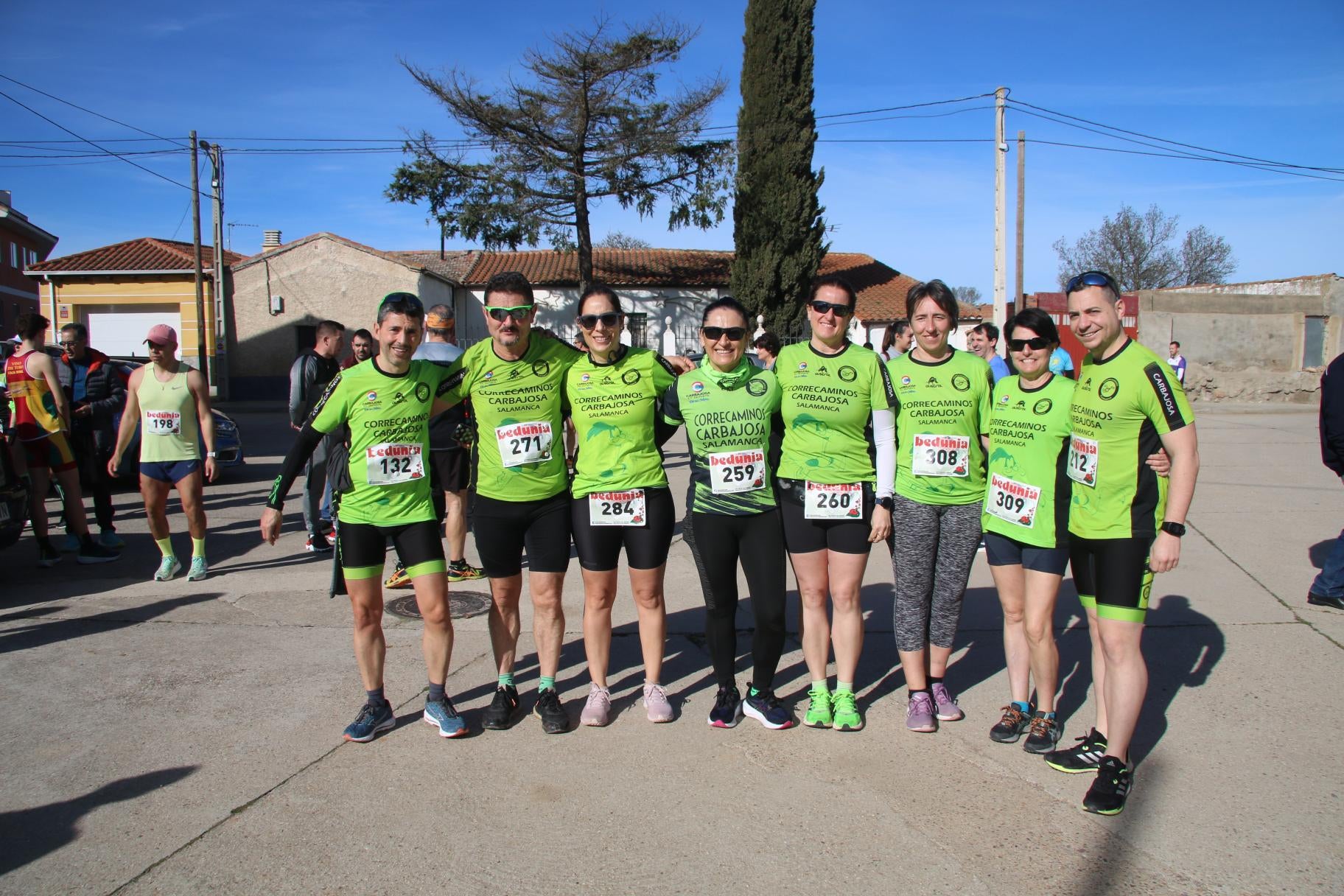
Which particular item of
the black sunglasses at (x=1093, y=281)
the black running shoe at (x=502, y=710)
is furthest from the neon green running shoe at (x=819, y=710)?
the black sunglasses at (x=1093, y=281)

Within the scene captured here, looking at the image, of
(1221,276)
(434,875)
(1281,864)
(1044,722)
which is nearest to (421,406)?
(434,875)

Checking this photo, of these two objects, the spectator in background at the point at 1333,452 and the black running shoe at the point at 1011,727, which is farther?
the spectator in background at the point at 1333,452

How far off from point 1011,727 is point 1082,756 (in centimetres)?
34

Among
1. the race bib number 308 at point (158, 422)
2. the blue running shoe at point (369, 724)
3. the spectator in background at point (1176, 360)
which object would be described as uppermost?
the spectator in background at point (1176, 360)

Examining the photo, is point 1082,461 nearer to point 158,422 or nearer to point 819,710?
point 819,710

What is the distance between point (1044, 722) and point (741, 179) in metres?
28.5

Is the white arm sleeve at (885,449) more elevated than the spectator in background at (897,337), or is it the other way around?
the spectator in background at (897,337)

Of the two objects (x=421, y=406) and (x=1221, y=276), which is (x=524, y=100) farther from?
(x=1221, y=276)

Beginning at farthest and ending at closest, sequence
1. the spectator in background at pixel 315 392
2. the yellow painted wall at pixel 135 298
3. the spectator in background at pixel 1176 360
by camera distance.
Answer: the yellow painted wall at pixel 135 298 < the spectator in background at pixel 1176 360 < the spectator in background at pixel 315 392

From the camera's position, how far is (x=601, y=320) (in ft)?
13.0

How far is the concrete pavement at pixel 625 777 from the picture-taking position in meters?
2.89

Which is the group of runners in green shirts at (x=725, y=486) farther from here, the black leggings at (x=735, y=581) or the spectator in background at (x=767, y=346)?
the spectator in background at (x=767, y=346)

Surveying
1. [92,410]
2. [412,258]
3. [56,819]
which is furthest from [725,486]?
[412,258]

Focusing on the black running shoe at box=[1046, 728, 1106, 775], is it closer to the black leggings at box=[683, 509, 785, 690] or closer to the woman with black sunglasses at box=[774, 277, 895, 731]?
the woman with black sunglasses at box=[774, 277, 895, 731]
